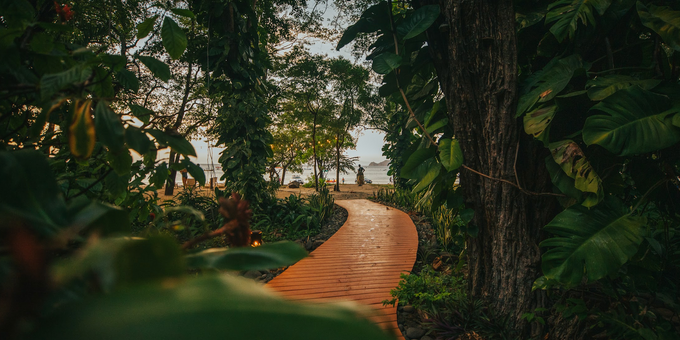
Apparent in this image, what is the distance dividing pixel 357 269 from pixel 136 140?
3.38 meters

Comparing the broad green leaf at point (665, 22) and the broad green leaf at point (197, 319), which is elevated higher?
the broad green leaf at point (665, 22)

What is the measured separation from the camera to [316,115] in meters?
13.8

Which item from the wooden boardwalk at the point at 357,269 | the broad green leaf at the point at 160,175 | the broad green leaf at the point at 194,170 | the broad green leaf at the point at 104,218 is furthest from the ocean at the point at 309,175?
the broad green leaf at the point at 104,218

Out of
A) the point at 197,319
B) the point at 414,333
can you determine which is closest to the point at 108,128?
the point at 197,319

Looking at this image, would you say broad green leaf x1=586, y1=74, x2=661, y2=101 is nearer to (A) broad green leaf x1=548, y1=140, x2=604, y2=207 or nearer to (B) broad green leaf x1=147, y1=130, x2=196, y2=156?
(A) broad green leaf x1=548, y1=140, x2=604, y2=207

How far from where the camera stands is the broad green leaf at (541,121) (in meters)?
1.69

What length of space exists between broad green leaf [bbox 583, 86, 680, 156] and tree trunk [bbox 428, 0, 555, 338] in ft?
1.68

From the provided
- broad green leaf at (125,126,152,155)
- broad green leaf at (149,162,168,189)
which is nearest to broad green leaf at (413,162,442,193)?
broad green leaf at (149,162,168,189)

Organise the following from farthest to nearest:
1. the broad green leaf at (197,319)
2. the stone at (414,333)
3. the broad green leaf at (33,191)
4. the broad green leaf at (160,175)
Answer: the stone at (414,333)
the broad green leaf at (160,175)
the broad green leaf at (33,191)
the broad green leaf at (197,319)

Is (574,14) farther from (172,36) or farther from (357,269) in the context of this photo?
(357,269)

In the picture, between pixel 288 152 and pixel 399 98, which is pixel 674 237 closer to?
pixel 399 98

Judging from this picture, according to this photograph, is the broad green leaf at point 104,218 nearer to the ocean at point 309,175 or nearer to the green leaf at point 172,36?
the green leaf at point 172,36

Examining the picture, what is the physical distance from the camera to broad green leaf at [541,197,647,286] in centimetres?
141

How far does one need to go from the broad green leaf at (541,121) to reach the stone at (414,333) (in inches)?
65.4
